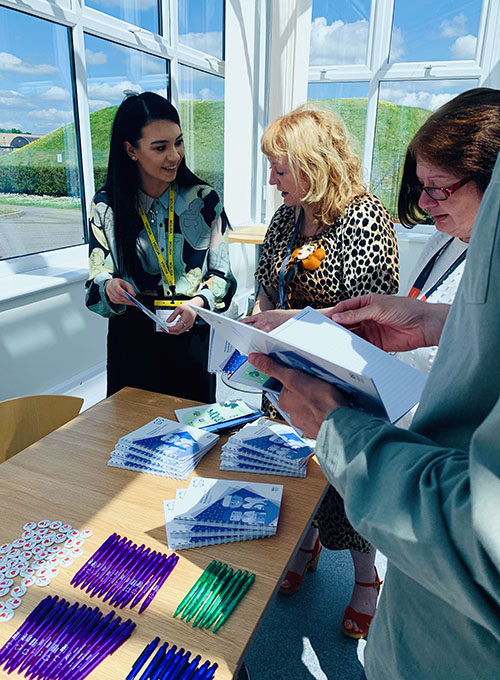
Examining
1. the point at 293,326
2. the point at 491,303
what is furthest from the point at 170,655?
the point at 491,303

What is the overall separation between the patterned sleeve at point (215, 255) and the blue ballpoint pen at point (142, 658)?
4.45 ft

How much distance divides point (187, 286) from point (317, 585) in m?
1.37

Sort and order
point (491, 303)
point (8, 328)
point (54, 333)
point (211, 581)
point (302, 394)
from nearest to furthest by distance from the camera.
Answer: point (491, 303), point (302, 394), point (211, 581), point (8, 328), point (54, 333)

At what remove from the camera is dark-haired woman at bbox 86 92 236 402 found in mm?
1983

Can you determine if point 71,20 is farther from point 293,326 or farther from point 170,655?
point 170,655

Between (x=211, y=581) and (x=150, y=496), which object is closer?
(x=211, y=581)

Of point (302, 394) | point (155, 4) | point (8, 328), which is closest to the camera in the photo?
point (302, 394)

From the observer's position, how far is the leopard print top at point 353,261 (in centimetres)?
172

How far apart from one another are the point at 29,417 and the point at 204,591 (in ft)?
3.92

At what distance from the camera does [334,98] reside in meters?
5.62

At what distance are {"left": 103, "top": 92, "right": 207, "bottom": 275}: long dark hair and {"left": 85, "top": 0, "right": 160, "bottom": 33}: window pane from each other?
71.5 inches

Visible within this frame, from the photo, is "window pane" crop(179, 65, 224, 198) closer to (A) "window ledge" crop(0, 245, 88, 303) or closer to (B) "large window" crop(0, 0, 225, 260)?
(B) "large window" crop(0, 0, 225, 260)

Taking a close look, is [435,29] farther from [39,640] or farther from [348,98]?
[39,640]

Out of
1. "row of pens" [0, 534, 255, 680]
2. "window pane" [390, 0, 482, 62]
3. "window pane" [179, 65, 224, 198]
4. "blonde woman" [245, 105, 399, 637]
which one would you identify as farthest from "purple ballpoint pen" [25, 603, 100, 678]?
"window pane" [390, 0, 482, 62]
